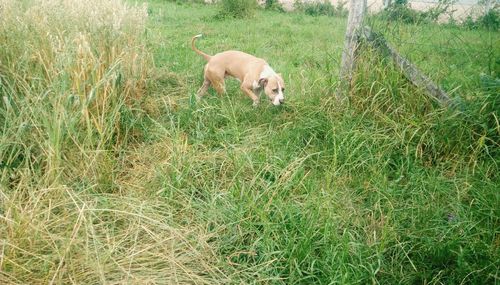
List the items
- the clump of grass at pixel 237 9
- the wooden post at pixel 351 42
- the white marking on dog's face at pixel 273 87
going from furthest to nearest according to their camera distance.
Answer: the clump of grass at pixel 237 9, the white marking on dog's face at pixel 273 87, the wooden post at pixel 351 42

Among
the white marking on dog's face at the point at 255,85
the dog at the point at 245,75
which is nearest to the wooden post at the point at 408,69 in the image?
the dog at the point at 245,75

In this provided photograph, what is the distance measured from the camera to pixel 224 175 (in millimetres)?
2887

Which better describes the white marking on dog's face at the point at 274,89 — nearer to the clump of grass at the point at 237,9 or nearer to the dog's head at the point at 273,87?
the dog's head at the point at 273,87

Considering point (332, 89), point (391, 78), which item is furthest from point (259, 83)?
point (391, 78)

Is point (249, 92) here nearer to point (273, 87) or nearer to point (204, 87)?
point (273, 87)

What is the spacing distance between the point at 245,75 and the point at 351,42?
1.50 metres

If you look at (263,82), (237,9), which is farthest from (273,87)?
(237,9)

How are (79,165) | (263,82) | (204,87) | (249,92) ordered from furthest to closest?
(204,87), (249,92), (263,82), (79,165)

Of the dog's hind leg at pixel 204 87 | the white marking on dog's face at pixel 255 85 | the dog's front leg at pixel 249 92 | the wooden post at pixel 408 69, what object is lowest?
the dog's hind leg at pixel 204 87

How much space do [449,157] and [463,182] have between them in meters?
0.37

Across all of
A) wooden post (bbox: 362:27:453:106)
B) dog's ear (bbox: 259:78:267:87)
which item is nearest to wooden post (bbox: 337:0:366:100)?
wooden post (bbox: 362:27:453:106)

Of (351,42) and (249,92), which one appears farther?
(249,92)

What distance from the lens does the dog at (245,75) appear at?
14.2ft

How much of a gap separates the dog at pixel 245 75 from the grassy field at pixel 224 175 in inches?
9.1
